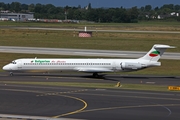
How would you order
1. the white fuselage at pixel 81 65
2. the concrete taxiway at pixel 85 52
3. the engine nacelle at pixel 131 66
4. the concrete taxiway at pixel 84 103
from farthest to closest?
1. the concrete taxiway at pixel 85 52
2. the white fuselage at pixel 81 65
3. the engine nacelle at pixel 131 66
4. the concrete taxiway at pixel 84 103

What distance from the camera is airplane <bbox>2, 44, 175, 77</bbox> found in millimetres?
60562

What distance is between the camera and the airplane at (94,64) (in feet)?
199

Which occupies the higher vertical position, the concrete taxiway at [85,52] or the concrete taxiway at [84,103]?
the concrete taxiway at [84,103]

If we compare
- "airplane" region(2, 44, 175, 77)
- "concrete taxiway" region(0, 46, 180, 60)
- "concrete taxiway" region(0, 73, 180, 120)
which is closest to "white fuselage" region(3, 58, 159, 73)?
"airplane" region(2, 44, 175, 77)

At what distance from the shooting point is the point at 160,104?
37125mm

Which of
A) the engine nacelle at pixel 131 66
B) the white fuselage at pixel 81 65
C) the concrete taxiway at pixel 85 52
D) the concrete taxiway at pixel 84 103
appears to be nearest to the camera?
the concrete taxiway at pixel 84 103

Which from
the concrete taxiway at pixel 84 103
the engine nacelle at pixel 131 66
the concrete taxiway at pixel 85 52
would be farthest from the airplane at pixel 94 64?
the concrete taxiway at pixel 85 52

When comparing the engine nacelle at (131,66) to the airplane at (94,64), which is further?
the airplane at (94,64)

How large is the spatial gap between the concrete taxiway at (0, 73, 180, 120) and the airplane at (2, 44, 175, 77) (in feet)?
39.6

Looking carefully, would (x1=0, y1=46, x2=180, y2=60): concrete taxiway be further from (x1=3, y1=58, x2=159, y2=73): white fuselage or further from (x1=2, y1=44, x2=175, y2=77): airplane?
(x1=3, y1=58, x2=159, y2=73): white fuselage

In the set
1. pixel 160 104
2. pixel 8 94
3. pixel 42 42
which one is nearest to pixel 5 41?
pixel 42 42

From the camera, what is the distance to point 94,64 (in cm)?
6109

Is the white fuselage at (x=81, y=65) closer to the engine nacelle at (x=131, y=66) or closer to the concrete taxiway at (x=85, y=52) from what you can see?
the engine nacelle at (x=131, y=66)

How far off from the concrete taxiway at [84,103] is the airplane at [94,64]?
12.1 m
